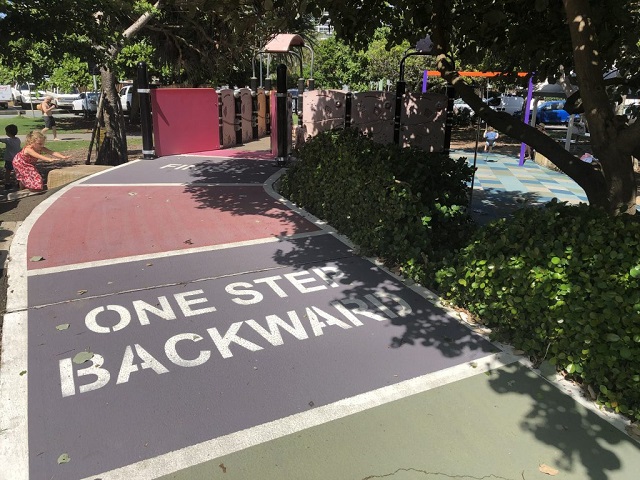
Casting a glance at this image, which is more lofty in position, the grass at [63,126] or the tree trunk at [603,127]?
the tree trunk at [603,127]

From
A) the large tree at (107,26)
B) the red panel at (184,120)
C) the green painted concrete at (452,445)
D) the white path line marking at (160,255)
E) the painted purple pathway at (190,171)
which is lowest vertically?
the green painted concrete at (452,445)

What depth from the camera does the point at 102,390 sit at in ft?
11.8

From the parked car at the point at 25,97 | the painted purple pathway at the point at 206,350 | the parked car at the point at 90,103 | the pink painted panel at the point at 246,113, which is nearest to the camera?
the painted purple pathway at the point at 206,350

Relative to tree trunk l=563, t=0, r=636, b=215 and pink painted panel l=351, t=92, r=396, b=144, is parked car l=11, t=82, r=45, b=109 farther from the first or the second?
tree trunk l=563, t=0, r=636, b=215

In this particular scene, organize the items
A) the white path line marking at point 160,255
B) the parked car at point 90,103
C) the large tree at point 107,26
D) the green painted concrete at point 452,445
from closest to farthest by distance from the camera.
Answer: the green painted concrete at point 452,445 → the large tree at point 107,26 → the white path line marking at point 160,255 → the parked car at point 90,103

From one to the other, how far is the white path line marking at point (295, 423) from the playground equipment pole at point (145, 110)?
11127 mm

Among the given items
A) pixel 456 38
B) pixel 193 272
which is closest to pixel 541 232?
pixel 193 272

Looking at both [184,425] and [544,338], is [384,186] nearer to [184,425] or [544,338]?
[544,338]

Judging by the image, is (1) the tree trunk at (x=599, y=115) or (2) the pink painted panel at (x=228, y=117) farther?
(2) the pink painted panel at (x=228, y=117)

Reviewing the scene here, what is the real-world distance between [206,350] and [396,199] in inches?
111

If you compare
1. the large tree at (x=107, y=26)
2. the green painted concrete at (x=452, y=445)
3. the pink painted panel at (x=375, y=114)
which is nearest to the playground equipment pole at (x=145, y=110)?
the large tree at (x=107, y=26)

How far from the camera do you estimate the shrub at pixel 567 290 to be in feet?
11.1

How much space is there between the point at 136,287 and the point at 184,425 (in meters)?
2.36

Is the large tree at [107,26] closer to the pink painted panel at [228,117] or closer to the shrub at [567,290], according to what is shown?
the pink painted panel at [228,117]
